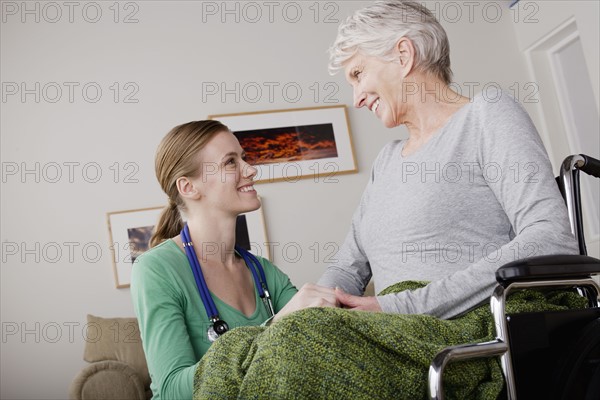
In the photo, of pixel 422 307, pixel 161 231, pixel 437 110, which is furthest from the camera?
pixel 161 231

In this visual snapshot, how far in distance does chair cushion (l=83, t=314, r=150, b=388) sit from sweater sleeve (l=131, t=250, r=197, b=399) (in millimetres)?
1981

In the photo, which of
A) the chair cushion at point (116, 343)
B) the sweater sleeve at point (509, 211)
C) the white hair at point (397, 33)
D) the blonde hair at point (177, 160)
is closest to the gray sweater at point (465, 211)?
the sweater sleeve at point (509, 211)

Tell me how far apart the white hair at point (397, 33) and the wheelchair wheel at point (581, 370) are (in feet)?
2.87

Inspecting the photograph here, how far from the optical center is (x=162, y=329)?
1577 mm

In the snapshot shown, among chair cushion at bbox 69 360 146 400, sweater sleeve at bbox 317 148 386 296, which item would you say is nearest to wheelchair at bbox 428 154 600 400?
sweater sleeve at bbox 317 148 386 296

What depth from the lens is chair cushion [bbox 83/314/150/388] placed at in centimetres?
363

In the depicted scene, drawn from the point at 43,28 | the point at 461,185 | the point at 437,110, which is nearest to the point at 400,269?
the point at 461,185

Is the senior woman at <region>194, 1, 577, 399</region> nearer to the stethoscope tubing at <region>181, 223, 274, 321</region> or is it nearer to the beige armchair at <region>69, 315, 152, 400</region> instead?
the stethoscope tubing at <region>181, 223, 274, 321</region>

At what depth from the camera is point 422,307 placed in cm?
138

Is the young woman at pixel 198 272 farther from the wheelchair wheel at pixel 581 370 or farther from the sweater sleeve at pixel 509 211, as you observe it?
the wheelchair wheel at pixel 581 370

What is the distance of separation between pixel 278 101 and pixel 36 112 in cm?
159

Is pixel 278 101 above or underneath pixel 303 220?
above

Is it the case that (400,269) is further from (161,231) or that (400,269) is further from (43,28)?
(43,28)

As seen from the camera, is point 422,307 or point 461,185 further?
point 461,185
